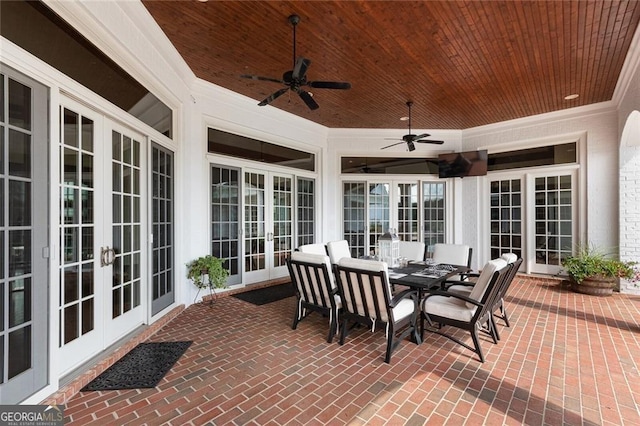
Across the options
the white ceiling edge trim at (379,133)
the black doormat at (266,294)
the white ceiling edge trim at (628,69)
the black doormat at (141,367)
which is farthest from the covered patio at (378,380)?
the white ceiling edge trim at (379,133)

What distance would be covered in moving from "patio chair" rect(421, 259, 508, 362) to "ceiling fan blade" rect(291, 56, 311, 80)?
2595mm

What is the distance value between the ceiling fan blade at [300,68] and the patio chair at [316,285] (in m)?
1.90

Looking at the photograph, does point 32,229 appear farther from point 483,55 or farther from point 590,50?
point 590,50

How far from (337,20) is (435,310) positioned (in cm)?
324

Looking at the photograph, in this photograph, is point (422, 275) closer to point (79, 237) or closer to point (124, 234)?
point (124, 234)

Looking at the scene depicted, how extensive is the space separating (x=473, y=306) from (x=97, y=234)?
12.0 feet

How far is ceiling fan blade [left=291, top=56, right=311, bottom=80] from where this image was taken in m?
2.87

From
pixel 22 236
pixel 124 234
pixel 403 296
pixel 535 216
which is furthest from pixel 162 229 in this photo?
pixel 535 216

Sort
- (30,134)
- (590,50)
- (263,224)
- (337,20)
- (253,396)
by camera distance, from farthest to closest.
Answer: (263,224), (590,50), (337,20), (253,396), (30,134)

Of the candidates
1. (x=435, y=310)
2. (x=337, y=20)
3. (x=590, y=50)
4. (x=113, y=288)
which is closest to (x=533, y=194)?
(x=590, y=50)

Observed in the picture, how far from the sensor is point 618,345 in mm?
3105

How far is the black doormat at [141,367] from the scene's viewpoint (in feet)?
7.91

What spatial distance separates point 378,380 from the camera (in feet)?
8.13

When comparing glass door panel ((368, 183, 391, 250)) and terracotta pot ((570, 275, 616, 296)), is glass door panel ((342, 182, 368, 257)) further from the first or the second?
terracotta pot ((570, 275, 616, 296))
